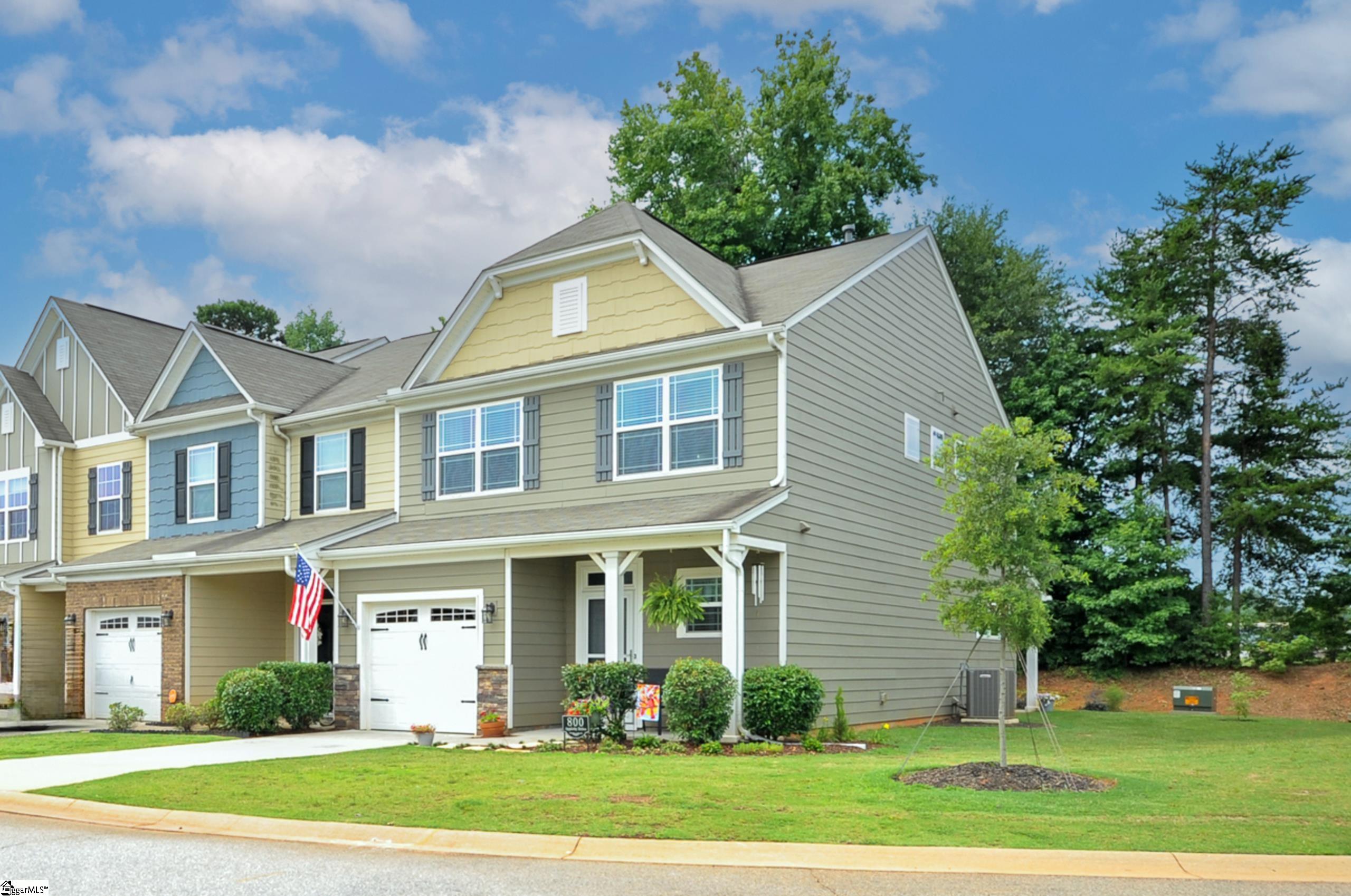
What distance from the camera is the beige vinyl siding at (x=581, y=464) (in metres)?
16.7

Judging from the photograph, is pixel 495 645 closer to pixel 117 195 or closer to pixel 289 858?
pixel 289 858

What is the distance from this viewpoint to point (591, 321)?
18938 mm

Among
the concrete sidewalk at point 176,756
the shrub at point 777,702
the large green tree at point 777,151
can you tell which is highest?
the large green tree at point 777,151

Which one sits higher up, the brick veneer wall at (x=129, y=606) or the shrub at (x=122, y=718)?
the brick veneer wall at (x=129, y=606)

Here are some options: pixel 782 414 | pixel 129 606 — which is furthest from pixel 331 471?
pixel 782 414

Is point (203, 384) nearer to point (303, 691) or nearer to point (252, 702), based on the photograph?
point (303, 691)

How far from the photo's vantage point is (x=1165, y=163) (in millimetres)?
31516

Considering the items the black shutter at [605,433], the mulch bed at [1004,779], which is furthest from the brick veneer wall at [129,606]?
the mulch bed at [1004,779]

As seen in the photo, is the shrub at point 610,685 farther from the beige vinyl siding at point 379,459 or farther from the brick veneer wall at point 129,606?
the brick veneer wall at point 129,606

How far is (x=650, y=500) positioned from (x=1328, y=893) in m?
11.6

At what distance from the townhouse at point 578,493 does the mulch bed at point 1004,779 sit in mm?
4653

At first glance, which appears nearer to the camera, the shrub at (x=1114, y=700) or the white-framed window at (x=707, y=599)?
the white-framed window at (x=707, y=599)

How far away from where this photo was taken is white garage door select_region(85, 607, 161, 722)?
74.1ft

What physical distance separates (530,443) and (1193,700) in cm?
1613
